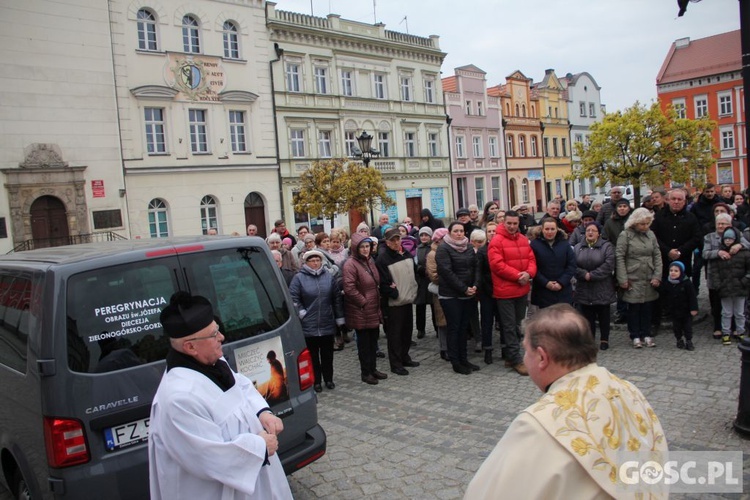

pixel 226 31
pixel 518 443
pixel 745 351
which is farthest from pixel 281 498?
pixel 226 31

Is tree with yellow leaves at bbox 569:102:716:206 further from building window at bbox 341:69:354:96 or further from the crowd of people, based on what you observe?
the crowd of people

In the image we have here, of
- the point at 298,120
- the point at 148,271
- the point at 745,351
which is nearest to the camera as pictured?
the point at 148,271

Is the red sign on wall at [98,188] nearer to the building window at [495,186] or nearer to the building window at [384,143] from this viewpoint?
the building window at [384,143]

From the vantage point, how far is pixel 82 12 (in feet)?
82.3

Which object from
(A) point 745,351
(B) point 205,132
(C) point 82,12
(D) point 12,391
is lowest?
(A) point 745,351

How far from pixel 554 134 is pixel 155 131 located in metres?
37.4

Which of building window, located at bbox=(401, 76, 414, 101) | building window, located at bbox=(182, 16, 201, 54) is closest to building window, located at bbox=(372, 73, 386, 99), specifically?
building window, located at bbox=(401, 76, 414, 101)

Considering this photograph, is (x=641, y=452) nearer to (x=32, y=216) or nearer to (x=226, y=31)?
(x=32, y=216)

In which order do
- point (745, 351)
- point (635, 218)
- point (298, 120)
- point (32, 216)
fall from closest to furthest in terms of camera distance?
point (745, 351), point (635, 218), point (32, 216), point (298, 120)

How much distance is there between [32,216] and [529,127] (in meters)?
38.9

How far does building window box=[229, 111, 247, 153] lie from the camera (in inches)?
1192

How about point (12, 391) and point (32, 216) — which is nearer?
point (12, 391)

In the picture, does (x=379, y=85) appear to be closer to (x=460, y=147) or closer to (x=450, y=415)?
(x=460, y=147)

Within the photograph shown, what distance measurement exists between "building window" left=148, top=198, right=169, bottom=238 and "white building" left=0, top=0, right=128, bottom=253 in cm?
130
